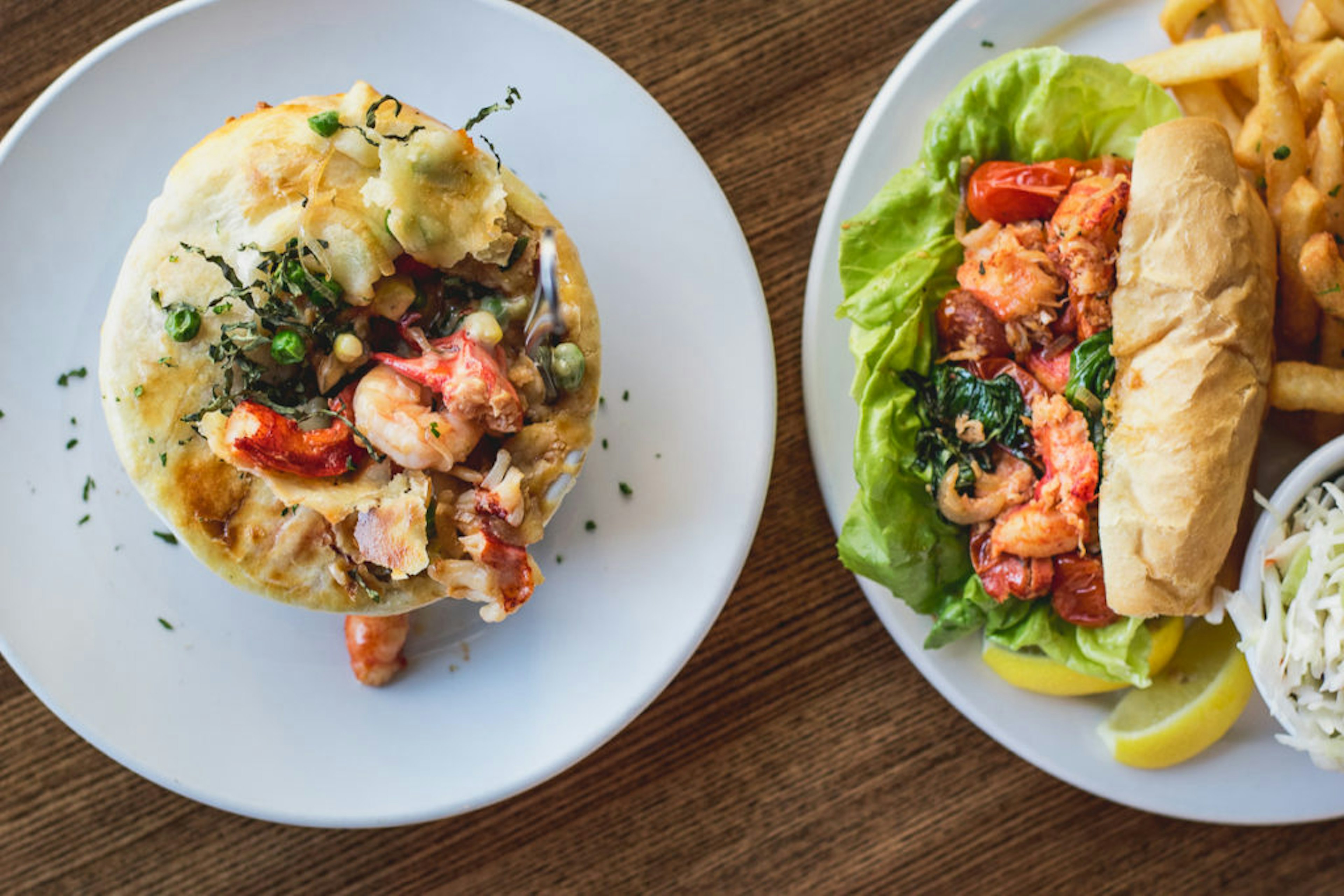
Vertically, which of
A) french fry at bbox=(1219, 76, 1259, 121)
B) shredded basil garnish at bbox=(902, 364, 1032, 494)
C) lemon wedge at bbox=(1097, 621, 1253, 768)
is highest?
french fry at bbox=(1219, 76, 1259, 121)

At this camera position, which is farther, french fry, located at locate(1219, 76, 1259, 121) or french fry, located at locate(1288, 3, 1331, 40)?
french fry, located at locate(1219, 76, 1259, 121)

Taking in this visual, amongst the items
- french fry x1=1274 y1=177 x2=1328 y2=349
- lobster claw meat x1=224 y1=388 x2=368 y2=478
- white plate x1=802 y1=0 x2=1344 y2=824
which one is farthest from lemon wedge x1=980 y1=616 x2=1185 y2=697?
lobster claw meat x1=224 y1=388 x2=368 y2=478

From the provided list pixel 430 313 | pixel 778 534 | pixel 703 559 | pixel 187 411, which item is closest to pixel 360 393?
pixel 430 313

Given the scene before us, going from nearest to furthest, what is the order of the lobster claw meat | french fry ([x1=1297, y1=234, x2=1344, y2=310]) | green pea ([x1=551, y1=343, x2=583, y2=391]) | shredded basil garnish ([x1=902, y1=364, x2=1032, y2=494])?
the lobster claw meat
green pea ([x1=551, y1=343, x2=583, y2=391])
french fry ([x1=1297, y1=234, x2=1344, y2=310])
shredded basil garnish ([x1=902, y1=364, x2=1032, y2=494])

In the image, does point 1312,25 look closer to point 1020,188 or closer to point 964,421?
point 1020,188

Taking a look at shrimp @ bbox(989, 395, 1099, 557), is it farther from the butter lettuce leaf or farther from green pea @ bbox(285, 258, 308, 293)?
green pea @ bbox(285, 258, 308, 293)

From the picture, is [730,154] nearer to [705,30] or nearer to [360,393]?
[705,30]

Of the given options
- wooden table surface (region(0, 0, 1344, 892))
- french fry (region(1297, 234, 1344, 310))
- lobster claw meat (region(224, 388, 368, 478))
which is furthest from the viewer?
wooden table surface (region(0, 0, 1344, 892))
